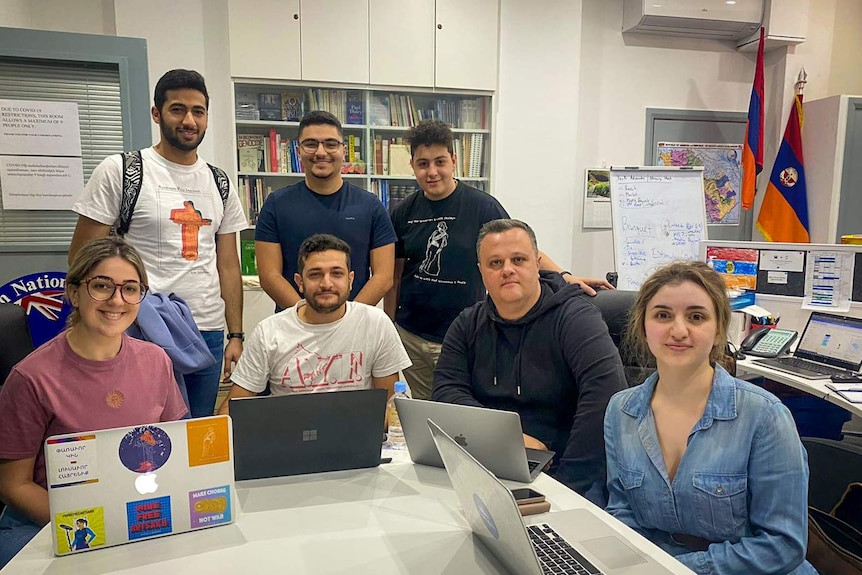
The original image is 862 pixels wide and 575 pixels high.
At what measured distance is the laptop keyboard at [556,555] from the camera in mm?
1022

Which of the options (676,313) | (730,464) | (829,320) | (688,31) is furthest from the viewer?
(688,31)

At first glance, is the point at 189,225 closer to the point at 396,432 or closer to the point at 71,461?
the point at 396,432

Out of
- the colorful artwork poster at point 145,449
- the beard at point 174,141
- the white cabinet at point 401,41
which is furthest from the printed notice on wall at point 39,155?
the colorful artwork poster at point 145,449

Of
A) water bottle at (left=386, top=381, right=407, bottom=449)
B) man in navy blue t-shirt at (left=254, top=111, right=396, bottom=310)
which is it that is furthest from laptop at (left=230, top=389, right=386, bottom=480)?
man in navy blue t-shirt at (left=254, top=111, right=396, bottom=310)

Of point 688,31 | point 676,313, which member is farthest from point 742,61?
point 676,313

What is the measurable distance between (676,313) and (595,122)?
3.80 metres

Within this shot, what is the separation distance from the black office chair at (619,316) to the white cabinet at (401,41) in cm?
243

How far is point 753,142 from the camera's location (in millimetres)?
4750

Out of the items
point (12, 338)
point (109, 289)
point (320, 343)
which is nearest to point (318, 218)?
point (320, 343)

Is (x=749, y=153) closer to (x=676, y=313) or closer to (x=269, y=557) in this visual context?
(x=676, y=313)

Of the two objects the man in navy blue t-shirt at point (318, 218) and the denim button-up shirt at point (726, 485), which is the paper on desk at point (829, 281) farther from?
the man in navy blue t-shirt at point (318, 218)

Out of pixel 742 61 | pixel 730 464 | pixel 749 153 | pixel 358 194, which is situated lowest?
pixel 730 464

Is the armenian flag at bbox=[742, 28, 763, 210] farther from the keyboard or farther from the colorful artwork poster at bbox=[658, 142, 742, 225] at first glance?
the keyboard

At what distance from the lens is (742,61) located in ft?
16.4
